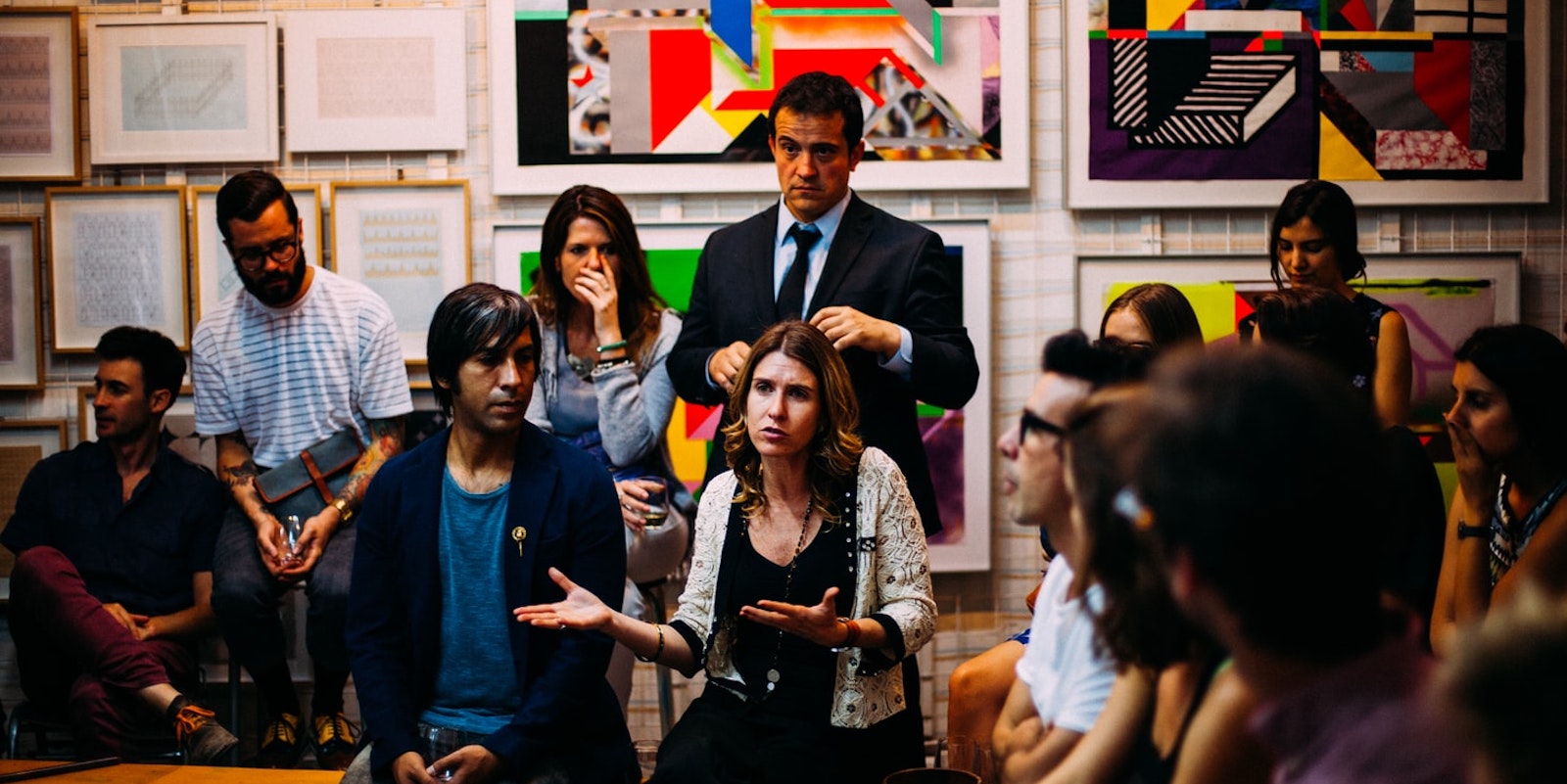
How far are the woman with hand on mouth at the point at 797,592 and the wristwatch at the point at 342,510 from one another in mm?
1211

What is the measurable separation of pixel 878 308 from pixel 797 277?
0.61 feet

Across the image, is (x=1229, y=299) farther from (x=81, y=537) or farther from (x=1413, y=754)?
(x=1413, y=754)

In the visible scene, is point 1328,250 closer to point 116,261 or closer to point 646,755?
point 646,755

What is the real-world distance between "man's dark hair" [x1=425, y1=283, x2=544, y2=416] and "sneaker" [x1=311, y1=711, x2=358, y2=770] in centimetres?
131

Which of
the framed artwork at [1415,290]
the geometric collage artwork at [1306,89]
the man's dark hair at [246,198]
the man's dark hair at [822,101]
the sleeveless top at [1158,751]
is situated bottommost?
the sleeveless top at [1158,751]

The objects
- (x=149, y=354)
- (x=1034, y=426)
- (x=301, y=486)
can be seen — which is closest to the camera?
(x=1034, y=426)

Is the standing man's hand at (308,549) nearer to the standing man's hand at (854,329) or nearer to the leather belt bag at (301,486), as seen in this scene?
the leather belt bag at (301,486)

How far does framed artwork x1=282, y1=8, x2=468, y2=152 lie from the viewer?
392 cm

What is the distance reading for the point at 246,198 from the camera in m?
3.22

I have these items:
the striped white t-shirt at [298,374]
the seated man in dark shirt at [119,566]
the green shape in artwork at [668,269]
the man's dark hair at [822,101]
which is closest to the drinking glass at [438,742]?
the seated man in dark shirt at [119,566]

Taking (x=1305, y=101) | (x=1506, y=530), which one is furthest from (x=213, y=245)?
(x=1506, y=530)

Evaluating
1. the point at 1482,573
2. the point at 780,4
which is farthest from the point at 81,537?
the point at 1482,573

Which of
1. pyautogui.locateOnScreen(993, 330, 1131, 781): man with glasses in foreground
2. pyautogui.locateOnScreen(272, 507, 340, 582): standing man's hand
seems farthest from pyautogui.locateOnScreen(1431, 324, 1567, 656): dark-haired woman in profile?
pyautogui.locateOnScreen(272, 507, 340, 582): standing man's hand

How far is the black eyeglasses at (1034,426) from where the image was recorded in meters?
0.74
